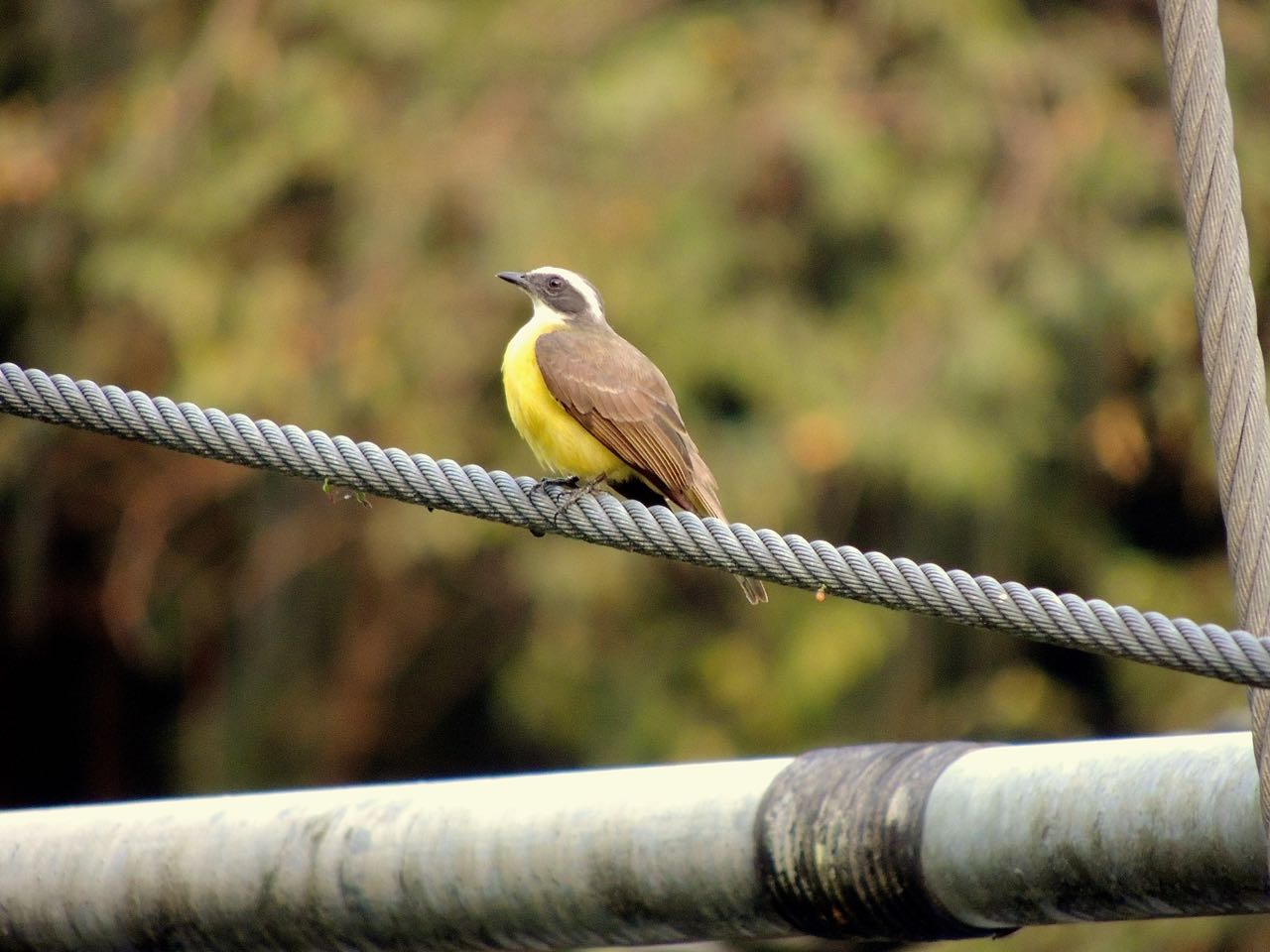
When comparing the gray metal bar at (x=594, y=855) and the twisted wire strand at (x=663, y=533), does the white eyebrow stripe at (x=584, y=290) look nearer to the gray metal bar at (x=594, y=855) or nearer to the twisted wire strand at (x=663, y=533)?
the twisted wire strand at (x=663, y=533)

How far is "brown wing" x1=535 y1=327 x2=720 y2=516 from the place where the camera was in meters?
5.75

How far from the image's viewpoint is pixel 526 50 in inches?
415

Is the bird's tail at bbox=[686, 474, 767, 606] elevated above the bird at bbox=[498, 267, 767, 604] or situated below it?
below

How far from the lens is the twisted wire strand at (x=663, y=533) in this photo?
2.99 metres

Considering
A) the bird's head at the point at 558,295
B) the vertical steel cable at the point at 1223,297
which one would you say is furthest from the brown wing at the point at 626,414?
the vertical steel cable at the point at 1223,297

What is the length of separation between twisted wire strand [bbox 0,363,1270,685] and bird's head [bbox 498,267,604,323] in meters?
3.08

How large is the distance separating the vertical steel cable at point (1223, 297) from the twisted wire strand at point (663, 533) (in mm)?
162

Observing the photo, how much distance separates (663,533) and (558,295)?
3529 mm

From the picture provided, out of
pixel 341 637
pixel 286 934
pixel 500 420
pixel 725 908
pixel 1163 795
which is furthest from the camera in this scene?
pixel 341 637

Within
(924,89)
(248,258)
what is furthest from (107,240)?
(924,89)

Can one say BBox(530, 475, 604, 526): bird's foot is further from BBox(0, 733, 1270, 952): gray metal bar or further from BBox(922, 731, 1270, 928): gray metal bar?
BBox(922, 731, 1270, 928): gray metal bar

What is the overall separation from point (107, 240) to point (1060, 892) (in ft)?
28.0

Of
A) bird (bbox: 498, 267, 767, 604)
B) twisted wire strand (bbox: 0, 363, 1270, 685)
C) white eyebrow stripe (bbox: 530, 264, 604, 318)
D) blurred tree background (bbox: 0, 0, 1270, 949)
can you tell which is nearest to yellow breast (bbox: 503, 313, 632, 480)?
bird (bbox: 498, 267, 767, 604)

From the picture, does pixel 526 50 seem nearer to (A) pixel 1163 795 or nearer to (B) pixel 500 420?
(B) pixel 500 420
